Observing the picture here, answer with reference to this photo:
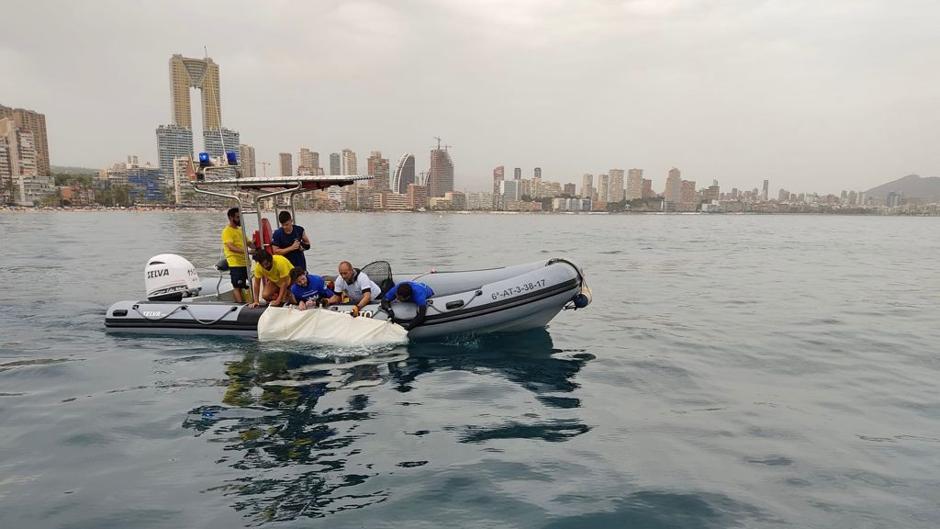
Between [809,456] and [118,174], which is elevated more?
[118,174]

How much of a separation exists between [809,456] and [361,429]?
4.36 metres

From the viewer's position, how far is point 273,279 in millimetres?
8234

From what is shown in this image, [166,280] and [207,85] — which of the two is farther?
[166,280]

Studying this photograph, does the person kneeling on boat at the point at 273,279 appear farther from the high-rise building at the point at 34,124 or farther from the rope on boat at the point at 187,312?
the high-rise building at the point at 34,124

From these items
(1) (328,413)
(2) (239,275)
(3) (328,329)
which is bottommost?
(1) (328,413)

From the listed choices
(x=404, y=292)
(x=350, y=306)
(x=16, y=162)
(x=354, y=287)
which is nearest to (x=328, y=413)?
(x=404, y=292)

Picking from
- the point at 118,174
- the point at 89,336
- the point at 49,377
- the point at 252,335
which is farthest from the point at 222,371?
the point at 118,174

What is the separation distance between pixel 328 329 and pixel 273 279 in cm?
122

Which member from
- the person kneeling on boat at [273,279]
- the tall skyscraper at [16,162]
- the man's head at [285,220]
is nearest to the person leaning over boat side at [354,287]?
the person kneeling on boat at [273,279]

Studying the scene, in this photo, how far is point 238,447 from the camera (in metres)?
4.89

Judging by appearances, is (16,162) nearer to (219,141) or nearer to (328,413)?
(219,141)

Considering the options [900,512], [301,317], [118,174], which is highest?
[118,174]

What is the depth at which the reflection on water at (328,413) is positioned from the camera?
13.7 ft

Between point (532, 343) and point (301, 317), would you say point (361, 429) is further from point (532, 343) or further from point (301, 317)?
point (532, 343)
